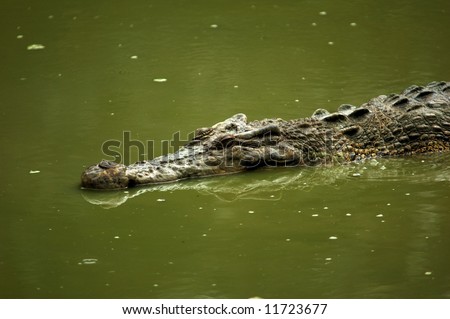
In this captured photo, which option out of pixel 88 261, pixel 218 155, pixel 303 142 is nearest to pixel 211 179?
pixel 218 155

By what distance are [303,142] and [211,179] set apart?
122 cm

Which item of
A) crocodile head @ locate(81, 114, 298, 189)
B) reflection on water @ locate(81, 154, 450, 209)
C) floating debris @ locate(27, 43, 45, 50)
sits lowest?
reflection on water @ locate(81, 154, 450, 209)

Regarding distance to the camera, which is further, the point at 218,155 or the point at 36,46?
the point at 36,46

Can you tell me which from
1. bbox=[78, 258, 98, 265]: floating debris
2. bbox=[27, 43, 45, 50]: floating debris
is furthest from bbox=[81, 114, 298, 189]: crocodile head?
bbox=[27, 43, 45, 50]: floating debris

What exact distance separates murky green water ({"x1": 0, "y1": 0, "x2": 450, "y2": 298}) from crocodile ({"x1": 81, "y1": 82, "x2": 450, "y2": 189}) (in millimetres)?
194

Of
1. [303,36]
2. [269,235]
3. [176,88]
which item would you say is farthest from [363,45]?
[269,235]

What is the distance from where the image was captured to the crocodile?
33.3ft

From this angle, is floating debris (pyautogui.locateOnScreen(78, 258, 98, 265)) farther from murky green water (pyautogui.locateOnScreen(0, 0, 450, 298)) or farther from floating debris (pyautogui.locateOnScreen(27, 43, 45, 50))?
floating debris (pyautogui.locateOnScreen(27, 43, 45, 50))

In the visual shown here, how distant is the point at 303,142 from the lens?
1066cm

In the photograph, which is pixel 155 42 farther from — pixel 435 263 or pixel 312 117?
pixel 435 263

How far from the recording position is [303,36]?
15234mm

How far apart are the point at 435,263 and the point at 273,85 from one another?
19.6 feet

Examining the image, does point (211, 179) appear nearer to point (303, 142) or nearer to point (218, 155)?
point (218, 155)

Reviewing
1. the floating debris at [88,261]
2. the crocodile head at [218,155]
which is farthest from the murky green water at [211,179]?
the crocodile head at [218,155]
